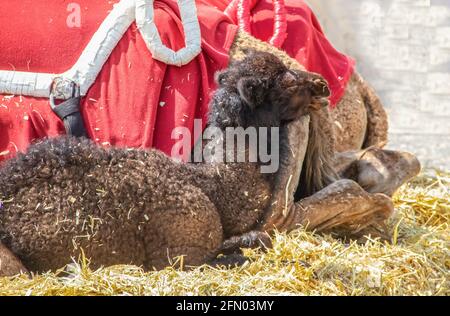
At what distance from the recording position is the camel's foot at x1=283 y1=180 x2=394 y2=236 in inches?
217

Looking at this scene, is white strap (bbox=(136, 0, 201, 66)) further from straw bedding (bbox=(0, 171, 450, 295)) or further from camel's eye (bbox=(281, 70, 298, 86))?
straw bedding (bbox=(0, 171, 450, 295))

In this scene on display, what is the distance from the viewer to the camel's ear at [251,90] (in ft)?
17.1

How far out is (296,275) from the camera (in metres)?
4.78

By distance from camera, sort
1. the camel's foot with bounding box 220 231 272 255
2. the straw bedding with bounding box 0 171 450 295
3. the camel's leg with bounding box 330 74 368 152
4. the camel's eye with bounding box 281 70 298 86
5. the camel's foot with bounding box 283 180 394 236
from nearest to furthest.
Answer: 1. the straw bedding with bounding box 0 171 450 295
2. the camel's foot with bounding box 220 231 272 255
3. the camel's eye with bounding box 281 70 298 86
4. the camel's foot with bounding box 283 180 394 236
5. the camel's leg with bounding box 330 74 368 152

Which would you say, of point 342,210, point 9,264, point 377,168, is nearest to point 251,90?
point 342,210

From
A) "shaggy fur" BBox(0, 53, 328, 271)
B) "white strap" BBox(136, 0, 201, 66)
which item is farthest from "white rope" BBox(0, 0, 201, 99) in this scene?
"shaggy fur" BBox(0, 53, 328, 271)

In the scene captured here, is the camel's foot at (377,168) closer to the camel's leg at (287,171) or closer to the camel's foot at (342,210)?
the camel's foot at (342,210)

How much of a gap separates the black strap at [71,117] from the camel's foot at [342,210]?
117 centimetres

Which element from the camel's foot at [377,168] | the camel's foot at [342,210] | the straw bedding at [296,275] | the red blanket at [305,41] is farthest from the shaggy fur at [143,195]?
the camel's foot at [377,168]

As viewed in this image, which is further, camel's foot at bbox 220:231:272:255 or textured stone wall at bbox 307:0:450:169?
textured stone wall at bbox 307:0:450:169

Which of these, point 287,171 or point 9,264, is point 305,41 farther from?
point 9,264

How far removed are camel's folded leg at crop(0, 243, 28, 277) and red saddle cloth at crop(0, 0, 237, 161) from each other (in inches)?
24.1

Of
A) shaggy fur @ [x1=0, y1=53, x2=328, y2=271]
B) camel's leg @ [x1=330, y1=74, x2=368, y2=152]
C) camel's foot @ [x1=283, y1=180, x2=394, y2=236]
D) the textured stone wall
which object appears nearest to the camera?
shaggy fur @ [x1=0, y1=53, x2=328, y2=271]

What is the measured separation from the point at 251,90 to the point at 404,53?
16.2 ft
